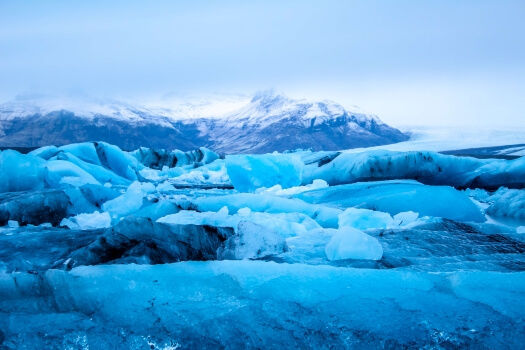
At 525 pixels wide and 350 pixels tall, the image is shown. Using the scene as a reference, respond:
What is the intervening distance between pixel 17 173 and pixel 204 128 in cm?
11254

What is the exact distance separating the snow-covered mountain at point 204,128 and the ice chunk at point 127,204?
3062 inches

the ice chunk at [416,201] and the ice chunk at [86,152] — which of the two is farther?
the ice chunk at [86,152]

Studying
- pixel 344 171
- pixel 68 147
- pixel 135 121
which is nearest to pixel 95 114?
pixel 135 121

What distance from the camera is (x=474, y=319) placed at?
146 centimetres

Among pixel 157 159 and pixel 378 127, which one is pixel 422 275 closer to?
pixel 157 159

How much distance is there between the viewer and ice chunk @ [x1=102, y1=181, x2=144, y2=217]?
18.9ft

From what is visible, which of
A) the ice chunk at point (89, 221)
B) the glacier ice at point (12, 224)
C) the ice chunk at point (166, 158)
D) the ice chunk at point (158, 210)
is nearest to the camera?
the glacier ice at point (12, 224)

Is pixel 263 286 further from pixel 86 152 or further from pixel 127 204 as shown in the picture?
pixel 86 152

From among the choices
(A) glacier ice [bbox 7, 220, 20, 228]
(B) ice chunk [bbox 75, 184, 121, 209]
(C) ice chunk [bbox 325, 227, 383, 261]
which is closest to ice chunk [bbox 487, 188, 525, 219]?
(C) ice chunk [bbox 325, 227, 383, 261]

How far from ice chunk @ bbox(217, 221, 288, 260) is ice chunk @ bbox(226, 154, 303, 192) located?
282 inches

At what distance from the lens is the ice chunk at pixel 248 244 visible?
7.91 feet

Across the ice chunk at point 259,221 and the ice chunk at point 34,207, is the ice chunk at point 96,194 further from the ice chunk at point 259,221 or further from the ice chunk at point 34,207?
the ice chunk at point 259,221

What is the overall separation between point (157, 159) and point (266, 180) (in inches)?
540

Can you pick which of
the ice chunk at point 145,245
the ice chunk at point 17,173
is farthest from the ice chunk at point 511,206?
the ice chunk at point 17,173
